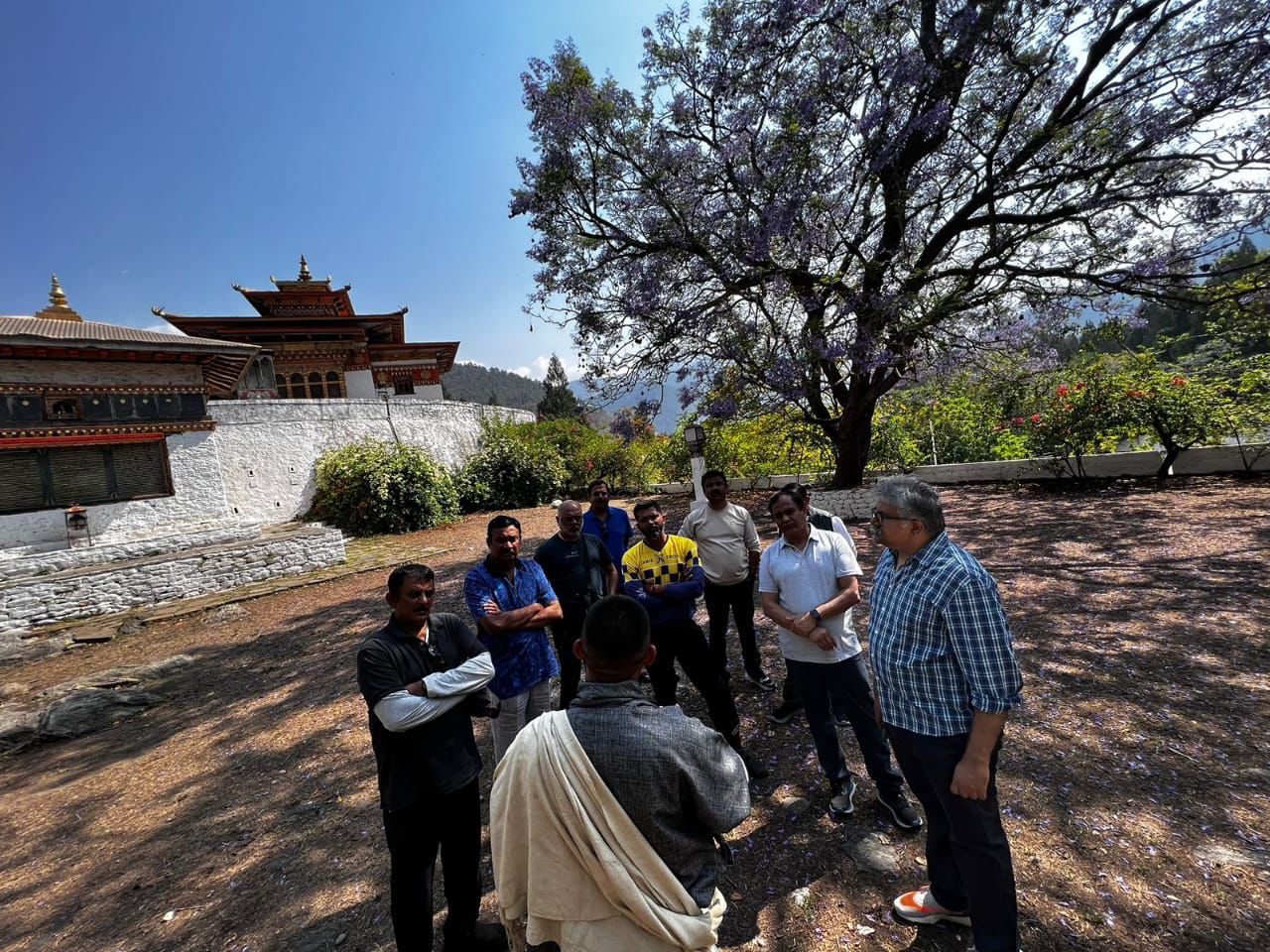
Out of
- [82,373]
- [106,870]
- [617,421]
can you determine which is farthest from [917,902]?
[82,373]

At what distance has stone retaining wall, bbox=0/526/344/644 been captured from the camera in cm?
909

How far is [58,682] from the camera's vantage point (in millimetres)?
6871

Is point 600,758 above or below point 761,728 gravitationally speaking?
above

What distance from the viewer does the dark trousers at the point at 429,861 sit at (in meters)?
2.03

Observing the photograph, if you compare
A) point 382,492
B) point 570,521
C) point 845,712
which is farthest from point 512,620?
point 382,492

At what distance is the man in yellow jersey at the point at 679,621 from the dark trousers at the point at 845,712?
50 centimetres

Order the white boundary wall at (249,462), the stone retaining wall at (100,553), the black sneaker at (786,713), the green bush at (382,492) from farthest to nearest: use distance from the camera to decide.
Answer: the green bush at (382,492) < the white boundary wall at (249,462) < the stone retaining wall at (100,553) < the black sneaker at (786,713)

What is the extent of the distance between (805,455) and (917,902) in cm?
1339

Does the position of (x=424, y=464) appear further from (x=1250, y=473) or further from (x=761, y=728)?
(x=1250, y=473)

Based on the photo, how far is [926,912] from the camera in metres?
2.16

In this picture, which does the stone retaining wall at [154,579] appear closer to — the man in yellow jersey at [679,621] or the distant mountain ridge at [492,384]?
the man in yellow jersey at [679,621]

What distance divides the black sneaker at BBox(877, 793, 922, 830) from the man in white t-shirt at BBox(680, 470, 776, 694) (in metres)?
1.36

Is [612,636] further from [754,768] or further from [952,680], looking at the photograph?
[754,768]

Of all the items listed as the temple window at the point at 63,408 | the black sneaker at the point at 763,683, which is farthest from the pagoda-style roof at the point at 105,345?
the black sneaker at the point at 763,683
